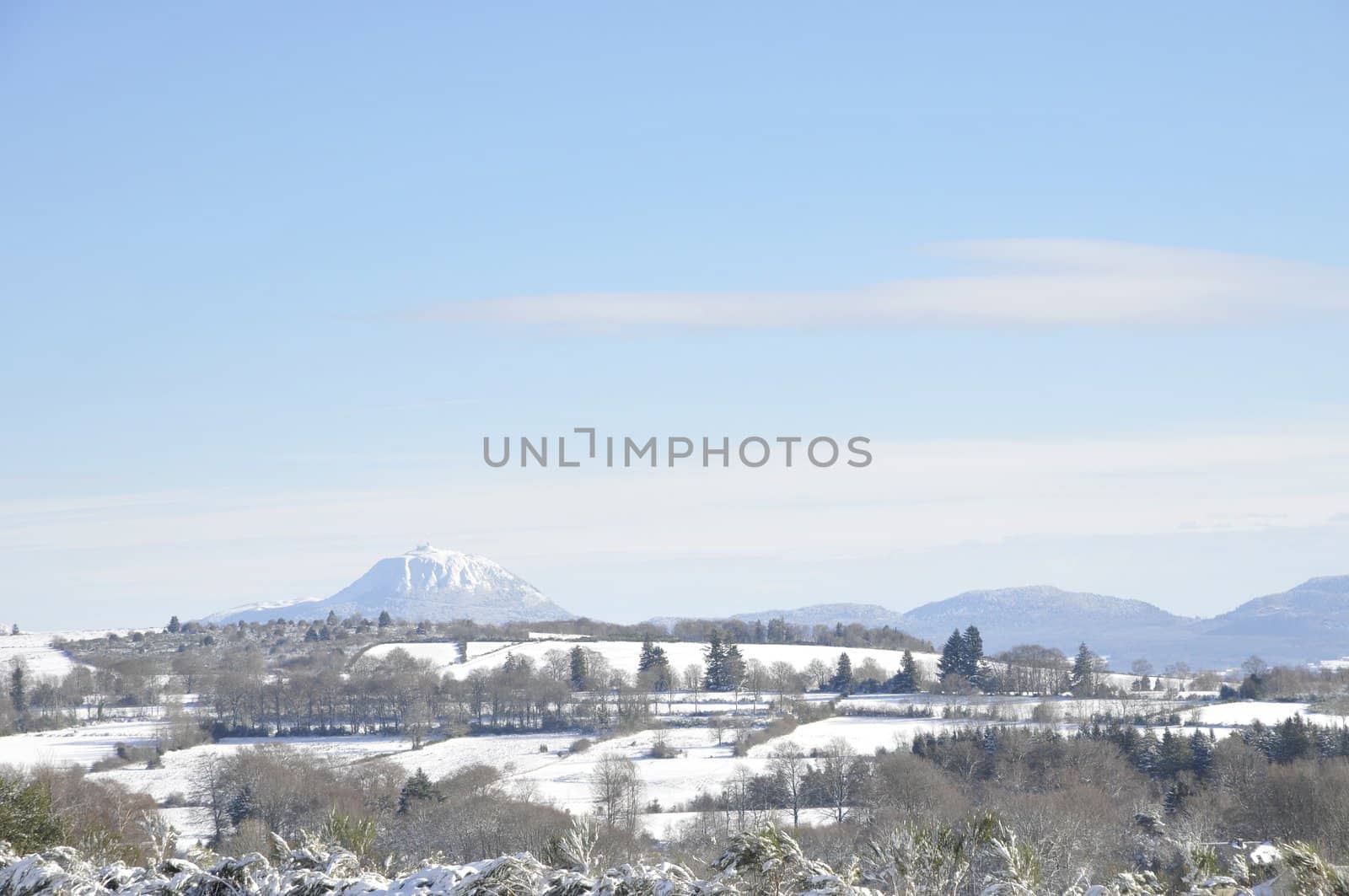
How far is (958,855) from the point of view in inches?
594

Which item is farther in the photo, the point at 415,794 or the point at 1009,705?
the point at 1009,705

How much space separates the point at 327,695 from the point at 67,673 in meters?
55.6

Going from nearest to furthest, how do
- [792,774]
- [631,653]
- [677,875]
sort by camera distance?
[677,875], [792,774], [631,653]

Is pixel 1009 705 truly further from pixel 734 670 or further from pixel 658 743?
pixel 734 670

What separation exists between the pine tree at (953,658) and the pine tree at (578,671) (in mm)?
40612

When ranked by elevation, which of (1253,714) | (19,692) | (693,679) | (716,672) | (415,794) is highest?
(716,672)

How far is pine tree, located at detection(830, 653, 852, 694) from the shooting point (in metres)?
150

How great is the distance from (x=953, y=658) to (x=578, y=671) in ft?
141

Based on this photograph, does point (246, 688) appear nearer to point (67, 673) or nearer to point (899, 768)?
point (67, 673)

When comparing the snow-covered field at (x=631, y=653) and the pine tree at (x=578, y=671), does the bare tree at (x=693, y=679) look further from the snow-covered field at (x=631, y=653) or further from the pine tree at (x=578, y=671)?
the pine tree at (x=578, y=671)

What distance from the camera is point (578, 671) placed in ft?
512

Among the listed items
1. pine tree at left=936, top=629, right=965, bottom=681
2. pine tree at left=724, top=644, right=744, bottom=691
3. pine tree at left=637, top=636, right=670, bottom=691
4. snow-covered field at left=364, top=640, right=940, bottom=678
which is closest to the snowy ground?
pine tree at left=936, top=629, right=965, bottom=681

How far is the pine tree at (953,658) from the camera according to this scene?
496 ft

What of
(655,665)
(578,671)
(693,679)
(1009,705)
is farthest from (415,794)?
(655,665)
